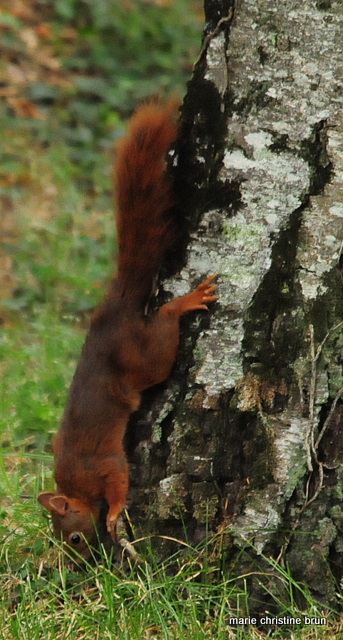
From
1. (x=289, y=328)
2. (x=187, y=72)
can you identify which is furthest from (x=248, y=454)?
(x=187, y=72)

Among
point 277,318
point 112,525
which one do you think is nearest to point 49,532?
point 112,525

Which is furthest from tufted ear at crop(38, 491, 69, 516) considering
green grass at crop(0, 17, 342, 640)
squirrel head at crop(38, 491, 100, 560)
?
green grass at crop(0, 17, 342, 640)

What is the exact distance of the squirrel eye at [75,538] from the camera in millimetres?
2609

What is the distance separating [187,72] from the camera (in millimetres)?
7090

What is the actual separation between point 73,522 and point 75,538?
0.06m

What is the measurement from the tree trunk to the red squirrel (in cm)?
7

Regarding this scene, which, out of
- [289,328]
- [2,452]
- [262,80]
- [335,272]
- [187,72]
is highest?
[187,72]

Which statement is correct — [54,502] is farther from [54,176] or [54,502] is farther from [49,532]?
[54,176]

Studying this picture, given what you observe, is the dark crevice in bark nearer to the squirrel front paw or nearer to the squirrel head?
the squirrel front paw

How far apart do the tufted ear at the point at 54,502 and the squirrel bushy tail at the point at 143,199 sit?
1.86 feet

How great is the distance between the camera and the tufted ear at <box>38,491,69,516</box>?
2.55 metres

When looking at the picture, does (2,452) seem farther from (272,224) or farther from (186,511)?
(272,224)

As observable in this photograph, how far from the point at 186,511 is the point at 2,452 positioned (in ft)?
3.02

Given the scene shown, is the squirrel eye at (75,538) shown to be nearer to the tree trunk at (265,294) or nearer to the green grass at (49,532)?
the green grass at (49,532)
